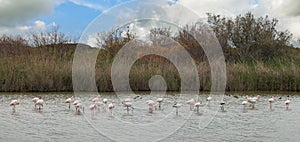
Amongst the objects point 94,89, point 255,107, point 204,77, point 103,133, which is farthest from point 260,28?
point 103,133

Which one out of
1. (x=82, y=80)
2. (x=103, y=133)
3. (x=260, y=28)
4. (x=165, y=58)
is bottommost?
(x=103, y=133)

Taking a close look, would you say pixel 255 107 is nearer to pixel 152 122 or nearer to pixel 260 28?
pixel 152 122

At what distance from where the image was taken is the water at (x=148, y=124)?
7.70 m

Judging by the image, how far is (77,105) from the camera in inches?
431

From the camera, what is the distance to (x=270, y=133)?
8109mm

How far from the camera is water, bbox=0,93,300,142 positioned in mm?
7695

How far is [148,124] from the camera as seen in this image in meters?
9.09

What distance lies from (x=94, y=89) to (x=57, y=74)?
6.31ft

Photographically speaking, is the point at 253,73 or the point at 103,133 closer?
the point at 103,133

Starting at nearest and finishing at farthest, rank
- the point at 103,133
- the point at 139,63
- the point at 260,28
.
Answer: the point at 103,133, the point at 139,63, the point at 260,28

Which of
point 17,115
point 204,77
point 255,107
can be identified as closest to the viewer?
point 17,115

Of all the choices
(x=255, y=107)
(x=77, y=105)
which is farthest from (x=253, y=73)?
(x=77, y=105)

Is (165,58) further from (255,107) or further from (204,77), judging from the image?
(255,107)

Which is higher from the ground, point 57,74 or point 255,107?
point 57,74
